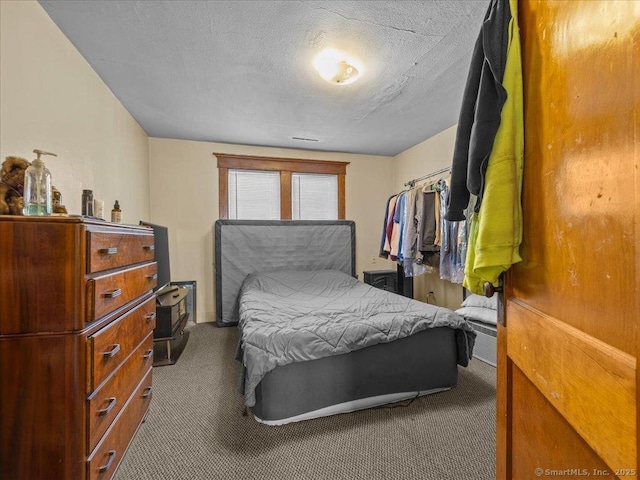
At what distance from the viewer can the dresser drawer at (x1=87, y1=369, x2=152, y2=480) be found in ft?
3.58

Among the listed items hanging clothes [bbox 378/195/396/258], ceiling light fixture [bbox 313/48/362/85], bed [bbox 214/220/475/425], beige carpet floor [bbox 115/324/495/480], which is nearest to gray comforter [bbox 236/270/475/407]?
bed [bbox 214/220/475/425]

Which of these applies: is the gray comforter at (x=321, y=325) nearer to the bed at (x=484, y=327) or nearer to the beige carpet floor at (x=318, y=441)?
the beige carpet floor at (x=318, y=441)

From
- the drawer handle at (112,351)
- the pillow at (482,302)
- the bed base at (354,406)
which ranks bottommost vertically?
the bed base at (354,406)

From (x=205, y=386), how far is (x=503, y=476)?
2.04 m

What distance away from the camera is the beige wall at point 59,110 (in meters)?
1.37

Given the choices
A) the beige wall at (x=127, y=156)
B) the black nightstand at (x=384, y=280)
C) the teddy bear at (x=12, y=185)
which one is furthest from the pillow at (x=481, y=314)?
the teddy bear at (x=12, y=185)

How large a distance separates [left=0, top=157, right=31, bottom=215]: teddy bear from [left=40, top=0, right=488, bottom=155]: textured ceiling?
3.43 feet

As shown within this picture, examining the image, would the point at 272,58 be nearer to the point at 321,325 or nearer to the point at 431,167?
the point at 321,325

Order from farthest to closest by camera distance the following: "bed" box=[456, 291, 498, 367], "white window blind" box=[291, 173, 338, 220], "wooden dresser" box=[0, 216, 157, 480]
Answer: "white window blind" box=[291, 173, 338, 220] < "bed" box=[456, 291, 498, 367] < "wooden dresser" box=[0, 216, 157, 480]

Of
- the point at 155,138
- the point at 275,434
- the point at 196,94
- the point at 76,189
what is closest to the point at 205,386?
the point at 275,434

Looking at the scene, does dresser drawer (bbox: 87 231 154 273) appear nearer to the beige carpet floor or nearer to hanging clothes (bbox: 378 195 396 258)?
the beige carpet floor

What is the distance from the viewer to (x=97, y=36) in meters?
1.79

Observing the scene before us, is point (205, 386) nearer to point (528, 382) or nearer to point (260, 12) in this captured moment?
point (528, 382)

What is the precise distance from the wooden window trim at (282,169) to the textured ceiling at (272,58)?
0.62m
